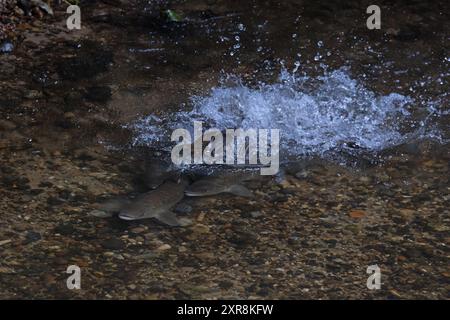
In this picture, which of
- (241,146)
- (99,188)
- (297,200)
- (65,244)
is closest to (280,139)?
(241,146)

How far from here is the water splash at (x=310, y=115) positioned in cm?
548

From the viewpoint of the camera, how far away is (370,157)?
530 centimetres

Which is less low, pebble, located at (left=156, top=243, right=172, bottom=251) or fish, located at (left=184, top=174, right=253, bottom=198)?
fish, located at (left=184, top=174, right=253, bottom=198)

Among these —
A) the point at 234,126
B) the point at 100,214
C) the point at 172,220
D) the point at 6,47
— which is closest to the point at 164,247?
the point at 172,220

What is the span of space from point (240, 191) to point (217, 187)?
158 mm

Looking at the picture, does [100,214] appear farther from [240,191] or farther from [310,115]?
[310,115]

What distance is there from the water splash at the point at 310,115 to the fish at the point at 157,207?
33.0 inches

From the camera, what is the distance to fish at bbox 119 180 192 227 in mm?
4375

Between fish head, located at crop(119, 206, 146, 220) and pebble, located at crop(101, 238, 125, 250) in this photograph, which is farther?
fish head, located at crop(119, 206, 146, 220)

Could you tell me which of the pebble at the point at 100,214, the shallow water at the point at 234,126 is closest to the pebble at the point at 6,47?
the shallow water at the point at 234,126

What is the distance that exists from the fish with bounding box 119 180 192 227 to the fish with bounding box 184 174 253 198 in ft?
0.37

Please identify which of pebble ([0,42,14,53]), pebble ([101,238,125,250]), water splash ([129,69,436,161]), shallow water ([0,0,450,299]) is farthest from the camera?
pebble ([0,42,14,53])

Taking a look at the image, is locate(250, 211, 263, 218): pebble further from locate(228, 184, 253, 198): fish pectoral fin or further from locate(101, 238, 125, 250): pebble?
locate(101, 238, 125, 250): pebble

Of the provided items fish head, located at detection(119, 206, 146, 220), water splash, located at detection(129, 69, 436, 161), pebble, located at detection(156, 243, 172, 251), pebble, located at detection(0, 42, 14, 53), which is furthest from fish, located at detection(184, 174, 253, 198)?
pebble, located at detection(0, 42, 14, 53)
